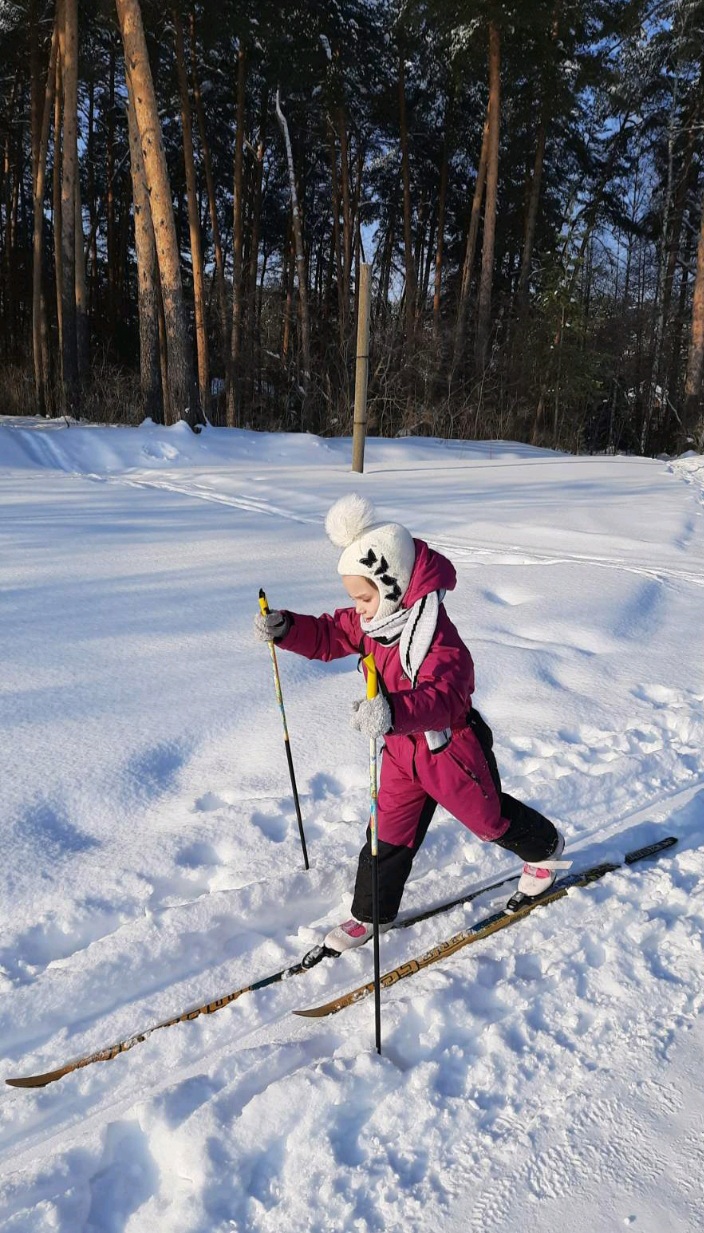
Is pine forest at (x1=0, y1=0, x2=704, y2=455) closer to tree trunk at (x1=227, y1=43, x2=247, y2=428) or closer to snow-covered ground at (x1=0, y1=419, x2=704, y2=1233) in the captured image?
tree trunk at (x1=227, y1=43, x2=247, y2=428)

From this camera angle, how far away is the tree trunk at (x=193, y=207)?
14836 mm

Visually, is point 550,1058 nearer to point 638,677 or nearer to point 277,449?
point 638,677

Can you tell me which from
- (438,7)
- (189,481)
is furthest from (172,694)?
(438,7)

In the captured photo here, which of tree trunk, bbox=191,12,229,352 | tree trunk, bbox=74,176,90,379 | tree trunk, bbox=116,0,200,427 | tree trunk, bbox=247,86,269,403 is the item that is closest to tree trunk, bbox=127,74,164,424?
tree trunk, bbox=116,0,200,427

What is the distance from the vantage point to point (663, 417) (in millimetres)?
23812

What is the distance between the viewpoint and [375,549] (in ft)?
6.64

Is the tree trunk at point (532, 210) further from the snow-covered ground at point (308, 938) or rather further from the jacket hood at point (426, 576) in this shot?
the jacket hood at point (426, 576)

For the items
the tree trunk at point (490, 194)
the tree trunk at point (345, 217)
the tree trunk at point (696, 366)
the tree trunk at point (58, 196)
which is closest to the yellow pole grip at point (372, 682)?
the tree trunk at point (58, 196)


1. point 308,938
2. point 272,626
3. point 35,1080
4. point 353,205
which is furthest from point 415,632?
point 353,205

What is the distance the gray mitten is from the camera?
2285 millimetres

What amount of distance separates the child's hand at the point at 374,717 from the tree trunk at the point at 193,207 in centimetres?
1318

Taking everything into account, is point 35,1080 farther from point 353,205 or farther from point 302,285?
point 353,205

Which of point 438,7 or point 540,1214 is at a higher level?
point 438,7

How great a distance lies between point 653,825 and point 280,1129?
1.79 m
